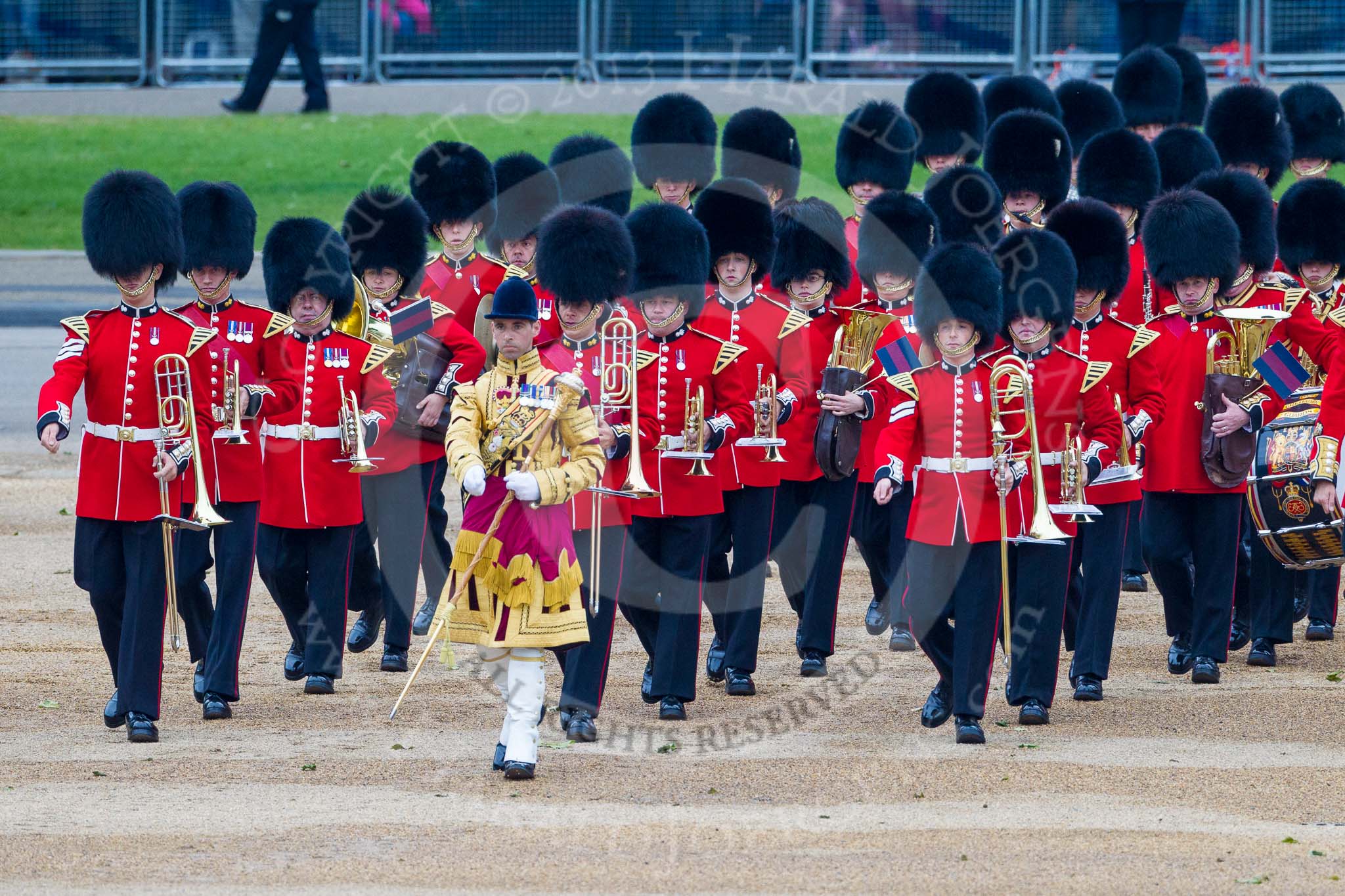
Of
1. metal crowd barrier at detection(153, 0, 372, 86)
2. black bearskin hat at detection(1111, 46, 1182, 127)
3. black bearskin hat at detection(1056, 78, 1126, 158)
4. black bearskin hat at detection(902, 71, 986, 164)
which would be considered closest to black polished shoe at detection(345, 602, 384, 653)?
black bearskin hat at detection(902, 71, 986, 164)

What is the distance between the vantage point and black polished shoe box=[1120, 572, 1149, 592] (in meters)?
8.55

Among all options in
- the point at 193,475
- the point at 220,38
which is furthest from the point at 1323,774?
the point at 220,38

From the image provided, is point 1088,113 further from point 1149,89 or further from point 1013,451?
point 1013,451

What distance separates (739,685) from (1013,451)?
121 centimetres

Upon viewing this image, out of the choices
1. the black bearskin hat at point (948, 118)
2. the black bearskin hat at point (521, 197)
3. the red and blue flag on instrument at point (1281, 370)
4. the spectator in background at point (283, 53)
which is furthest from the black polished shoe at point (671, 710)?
the spectator in background at point (283, 53)

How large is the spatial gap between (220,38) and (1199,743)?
1439 cm

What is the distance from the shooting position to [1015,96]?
10883 mm

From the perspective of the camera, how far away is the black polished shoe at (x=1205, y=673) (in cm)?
704

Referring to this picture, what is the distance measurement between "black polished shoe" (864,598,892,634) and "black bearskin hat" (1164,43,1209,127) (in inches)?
182

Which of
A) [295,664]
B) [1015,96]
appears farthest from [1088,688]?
[1015,96]

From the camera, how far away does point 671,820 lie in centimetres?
547

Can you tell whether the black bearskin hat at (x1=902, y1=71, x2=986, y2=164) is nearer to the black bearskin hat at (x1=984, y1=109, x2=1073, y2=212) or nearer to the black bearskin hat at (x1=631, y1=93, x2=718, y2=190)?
the black bearskin hat at (x1=984, y1=109, x2=1073, y2=212)

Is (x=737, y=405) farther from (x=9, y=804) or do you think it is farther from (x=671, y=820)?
(x=9, y=804)

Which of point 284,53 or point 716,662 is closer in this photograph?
point 716,662
